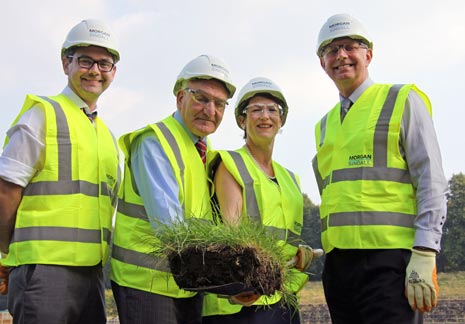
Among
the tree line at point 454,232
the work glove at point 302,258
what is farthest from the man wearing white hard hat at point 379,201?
the tree line at point 454,232

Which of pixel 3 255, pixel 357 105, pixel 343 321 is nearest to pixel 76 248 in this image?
pixel 3 255

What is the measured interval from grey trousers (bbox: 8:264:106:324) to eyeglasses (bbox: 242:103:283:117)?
5.67ft

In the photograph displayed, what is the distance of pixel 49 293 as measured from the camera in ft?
13.0

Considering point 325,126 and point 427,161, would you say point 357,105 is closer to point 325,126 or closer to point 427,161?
point 325,126

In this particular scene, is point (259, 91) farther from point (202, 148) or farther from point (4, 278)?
point (4, 278)

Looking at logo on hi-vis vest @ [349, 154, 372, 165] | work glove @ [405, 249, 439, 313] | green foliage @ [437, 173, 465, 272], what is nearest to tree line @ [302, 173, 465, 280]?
green foliage @ [437, 173, 465, 272]

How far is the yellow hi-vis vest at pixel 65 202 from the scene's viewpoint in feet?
13.3

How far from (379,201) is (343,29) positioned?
4.36ft

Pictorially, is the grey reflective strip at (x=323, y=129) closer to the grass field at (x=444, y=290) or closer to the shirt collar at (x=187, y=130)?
the shirt collar at (x=187, y=130)

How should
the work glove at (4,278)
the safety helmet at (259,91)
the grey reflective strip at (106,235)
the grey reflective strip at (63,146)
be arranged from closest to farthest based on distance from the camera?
the grey reflective strip at (63,146) → the grey reflective strip at (106,235) → the work glove at (4,278) → the safety helmet at (259,91)

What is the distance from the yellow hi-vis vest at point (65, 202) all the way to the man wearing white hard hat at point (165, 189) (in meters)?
0.23

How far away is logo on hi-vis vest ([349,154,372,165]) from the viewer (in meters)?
4.21

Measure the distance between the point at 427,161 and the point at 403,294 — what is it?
0.89m

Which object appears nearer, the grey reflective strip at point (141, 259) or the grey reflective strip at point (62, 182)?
the grey reflective strip at point (141, 259)
